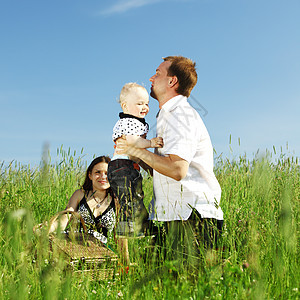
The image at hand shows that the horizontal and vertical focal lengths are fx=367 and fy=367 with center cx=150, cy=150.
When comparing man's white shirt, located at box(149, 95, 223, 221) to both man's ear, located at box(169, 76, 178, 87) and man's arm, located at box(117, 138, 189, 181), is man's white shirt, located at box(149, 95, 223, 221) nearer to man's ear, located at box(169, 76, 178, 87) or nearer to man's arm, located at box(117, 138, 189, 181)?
man's arm, located at box(117, 138, 189, 181)

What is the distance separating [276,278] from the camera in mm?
2445

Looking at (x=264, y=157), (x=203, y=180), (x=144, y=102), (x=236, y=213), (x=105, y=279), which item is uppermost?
(x=144, y=102)

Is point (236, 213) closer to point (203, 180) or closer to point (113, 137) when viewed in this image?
point (203, 180)

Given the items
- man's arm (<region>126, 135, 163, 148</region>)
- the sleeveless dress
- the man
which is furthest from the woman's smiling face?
the man

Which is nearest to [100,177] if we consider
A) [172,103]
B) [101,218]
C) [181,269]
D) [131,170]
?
[101,218]

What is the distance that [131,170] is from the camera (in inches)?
125

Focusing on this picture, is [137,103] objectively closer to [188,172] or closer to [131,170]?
[131,170]

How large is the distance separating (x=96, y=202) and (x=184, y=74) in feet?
6.06

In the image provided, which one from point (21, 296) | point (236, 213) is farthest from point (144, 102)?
point (21, 296)

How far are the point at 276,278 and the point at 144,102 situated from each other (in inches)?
76.6

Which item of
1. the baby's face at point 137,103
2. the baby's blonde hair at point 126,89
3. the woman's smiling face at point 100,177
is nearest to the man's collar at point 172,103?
the baby's face at point 137,103

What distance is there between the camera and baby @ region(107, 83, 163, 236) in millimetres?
2980

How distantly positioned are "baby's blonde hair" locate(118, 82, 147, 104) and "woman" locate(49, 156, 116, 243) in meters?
0.90

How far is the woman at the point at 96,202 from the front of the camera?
12.7ft
